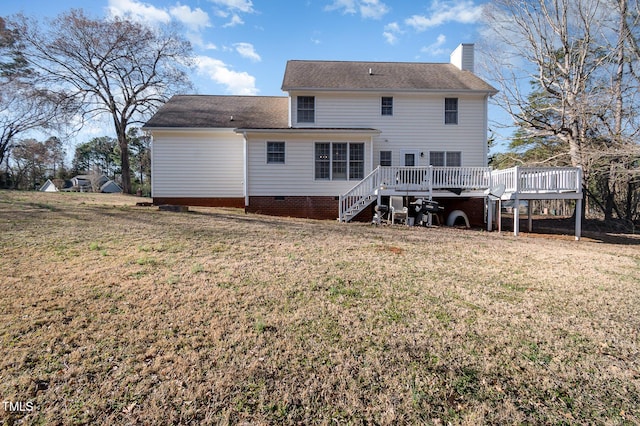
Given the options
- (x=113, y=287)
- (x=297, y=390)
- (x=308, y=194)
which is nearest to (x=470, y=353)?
(x=297, y=390)

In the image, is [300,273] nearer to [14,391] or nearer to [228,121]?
[14,391]

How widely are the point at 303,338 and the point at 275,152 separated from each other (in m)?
11.3

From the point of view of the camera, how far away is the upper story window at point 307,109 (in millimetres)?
15297

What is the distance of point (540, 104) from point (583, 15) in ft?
15.1

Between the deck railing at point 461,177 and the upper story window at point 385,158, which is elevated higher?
the upper story window at point 385,158

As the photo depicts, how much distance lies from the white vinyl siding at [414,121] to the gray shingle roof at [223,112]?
2.51 metres

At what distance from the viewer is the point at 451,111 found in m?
15.6

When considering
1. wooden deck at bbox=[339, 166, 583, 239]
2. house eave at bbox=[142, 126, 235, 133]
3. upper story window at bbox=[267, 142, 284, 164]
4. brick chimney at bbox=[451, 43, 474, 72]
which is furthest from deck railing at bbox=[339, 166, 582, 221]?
brick chimney at bbox=[451, 43, 474, 72]

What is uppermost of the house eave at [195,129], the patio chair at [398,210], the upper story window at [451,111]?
the upper story window at [451,111]

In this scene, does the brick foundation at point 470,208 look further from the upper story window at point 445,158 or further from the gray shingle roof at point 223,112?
the gray shingle roof at point 223,112

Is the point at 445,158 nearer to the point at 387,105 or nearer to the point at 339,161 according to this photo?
the point at 387,105

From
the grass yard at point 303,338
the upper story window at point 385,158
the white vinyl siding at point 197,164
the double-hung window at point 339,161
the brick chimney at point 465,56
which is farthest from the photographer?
the brick chimney at point 465,56

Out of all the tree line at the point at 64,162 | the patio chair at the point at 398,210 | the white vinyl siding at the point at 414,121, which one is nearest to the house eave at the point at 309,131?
the white vinyl siding at the point at 414,121

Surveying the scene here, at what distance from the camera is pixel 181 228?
871 centimetres
